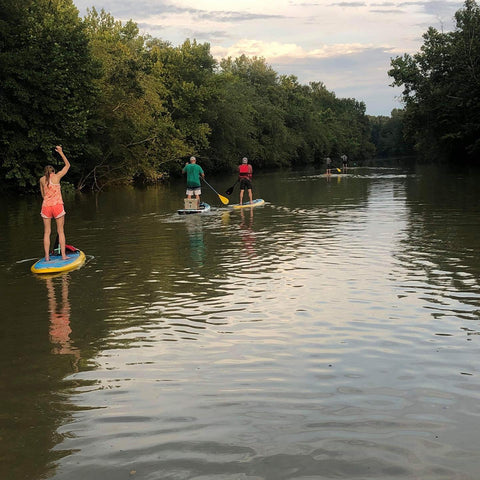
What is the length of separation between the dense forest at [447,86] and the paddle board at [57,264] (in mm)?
55464

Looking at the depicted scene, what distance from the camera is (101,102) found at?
41.2 metres

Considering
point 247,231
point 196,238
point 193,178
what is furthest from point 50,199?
point 193,178

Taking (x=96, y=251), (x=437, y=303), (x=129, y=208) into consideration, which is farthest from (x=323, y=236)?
(x=129, y=208)

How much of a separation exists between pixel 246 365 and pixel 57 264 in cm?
671

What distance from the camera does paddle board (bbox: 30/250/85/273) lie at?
11805mm

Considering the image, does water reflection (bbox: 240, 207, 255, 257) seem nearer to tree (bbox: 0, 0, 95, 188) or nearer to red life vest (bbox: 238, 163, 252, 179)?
red life vest (bbox: 238, 163, 252, 179)

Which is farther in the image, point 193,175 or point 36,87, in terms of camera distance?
point 36,87

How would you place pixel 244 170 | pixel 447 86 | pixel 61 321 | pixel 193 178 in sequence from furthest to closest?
1. pixel 447 86
2. pixel 244 170
3. pixel 193 178
4. pixel 61 321

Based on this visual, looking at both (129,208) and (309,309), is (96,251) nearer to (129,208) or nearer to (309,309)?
(309,309)

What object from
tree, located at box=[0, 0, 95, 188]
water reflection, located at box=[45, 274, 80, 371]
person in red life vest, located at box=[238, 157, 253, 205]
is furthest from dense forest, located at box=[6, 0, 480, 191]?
water reflection, located at box=[45, 274, 80, 371]

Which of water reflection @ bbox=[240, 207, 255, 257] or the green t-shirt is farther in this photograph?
the green t-shirt

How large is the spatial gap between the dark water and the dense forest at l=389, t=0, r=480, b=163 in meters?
54.0

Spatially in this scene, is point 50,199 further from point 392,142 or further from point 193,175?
point 392,142

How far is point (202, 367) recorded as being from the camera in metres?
6.29
